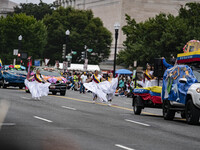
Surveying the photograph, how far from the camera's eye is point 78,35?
93.4m

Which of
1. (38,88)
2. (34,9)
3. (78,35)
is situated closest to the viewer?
(38,88)

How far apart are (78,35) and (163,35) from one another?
136 feet

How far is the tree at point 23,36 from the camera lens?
91812 mm

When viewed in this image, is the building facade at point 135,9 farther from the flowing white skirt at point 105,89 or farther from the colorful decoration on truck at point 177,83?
the colorful decoration on truck at point 177,83

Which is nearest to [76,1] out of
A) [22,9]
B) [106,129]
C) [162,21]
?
[22,9]

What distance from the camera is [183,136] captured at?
41.2 ft

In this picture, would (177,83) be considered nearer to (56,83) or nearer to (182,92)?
(182,92)

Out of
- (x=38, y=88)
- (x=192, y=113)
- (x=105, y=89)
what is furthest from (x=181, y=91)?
(x=38, y=88)

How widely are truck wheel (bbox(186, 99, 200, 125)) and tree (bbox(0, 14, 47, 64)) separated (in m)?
76.1

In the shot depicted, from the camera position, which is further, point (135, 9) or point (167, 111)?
point (135, 9)

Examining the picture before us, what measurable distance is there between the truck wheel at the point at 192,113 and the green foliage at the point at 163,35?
33.6 metres

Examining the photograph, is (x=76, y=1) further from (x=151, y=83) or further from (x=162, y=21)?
(x=151, y=83)

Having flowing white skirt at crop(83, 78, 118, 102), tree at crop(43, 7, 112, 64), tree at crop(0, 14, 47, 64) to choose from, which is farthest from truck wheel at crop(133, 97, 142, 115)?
tree at crop(43, 7, 112, 64)

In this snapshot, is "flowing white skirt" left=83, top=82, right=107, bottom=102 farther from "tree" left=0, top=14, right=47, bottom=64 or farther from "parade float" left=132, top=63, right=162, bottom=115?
"tree" left=0, top=14, right=47, bottom=64
